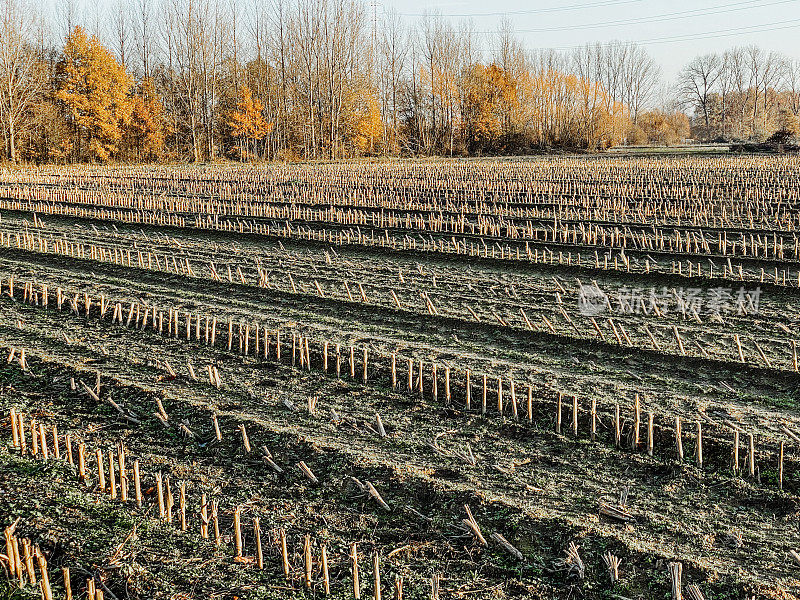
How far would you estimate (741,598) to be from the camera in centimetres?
404

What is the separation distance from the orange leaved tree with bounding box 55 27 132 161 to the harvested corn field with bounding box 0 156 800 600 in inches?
1381

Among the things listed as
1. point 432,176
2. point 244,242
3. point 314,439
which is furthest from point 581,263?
point 432,176

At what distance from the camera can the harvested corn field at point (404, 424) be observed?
432cm

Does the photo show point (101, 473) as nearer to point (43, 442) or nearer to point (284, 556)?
point (43, 442)

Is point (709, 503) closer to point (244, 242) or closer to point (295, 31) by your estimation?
point (244, 242)

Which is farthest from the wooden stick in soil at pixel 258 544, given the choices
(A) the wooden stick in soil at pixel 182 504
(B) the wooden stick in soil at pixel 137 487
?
(B) the wooden stick in soil at pixel 137 487

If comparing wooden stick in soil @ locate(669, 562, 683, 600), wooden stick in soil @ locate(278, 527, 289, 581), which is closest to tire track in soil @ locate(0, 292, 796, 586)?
wooden stick in soil @ locate(669, 562, 683, 600)

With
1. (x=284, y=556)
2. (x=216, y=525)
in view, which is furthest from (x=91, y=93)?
(x=284, y=556)

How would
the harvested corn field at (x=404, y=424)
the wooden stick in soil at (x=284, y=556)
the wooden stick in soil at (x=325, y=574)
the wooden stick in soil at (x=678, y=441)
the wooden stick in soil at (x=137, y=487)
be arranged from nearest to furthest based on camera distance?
the wooden stick in soil at (x=325, y=574), the wooden stick in soil at (x=284, y=556), the harvested corn field at (x=404, y=424), the wooden stick in soil at (x=137, y=487), the wooden stick in soil at (x=678, y=441)

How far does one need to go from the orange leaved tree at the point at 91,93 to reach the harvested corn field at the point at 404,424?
115ft

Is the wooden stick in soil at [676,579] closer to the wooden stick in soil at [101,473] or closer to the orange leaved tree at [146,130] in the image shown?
the wooden stick in soil at [101,473]

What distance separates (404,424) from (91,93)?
45.5 metres

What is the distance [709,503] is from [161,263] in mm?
10486

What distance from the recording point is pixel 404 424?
6.21 m
